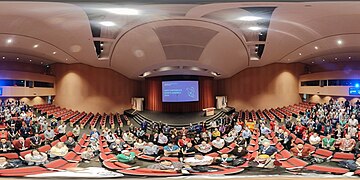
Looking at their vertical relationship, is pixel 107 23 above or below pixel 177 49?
above

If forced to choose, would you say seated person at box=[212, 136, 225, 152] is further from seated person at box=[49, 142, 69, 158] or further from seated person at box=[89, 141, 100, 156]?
seated person at box=[49, 142, 69, 158]

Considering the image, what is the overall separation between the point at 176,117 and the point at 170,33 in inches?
17.0

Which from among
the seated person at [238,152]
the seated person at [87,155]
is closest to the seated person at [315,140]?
the seated person at [238,152]

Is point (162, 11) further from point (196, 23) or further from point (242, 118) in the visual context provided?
point (242, 118)

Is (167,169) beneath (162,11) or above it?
beneath

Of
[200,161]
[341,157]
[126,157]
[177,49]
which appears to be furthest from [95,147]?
[341,157]

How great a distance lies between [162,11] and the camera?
4.26 feet

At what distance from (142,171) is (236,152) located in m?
0.52

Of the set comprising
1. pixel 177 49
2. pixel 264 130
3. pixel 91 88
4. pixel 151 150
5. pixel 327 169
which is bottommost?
pixel 327 169

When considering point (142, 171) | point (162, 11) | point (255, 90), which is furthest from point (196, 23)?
point (142, 171)

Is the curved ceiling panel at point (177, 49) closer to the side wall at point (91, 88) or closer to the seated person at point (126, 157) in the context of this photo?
the side wall at point (91, 88)

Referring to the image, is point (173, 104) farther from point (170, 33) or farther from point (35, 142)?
point (35, 142)

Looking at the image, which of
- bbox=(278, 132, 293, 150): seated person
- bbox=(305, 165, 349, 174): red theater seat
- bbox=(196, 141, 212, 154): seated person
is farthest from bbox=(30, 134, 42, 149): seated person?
bbox=(305, 165, 349, 174): red theater seat

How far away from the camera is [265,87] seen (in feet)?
4.43
